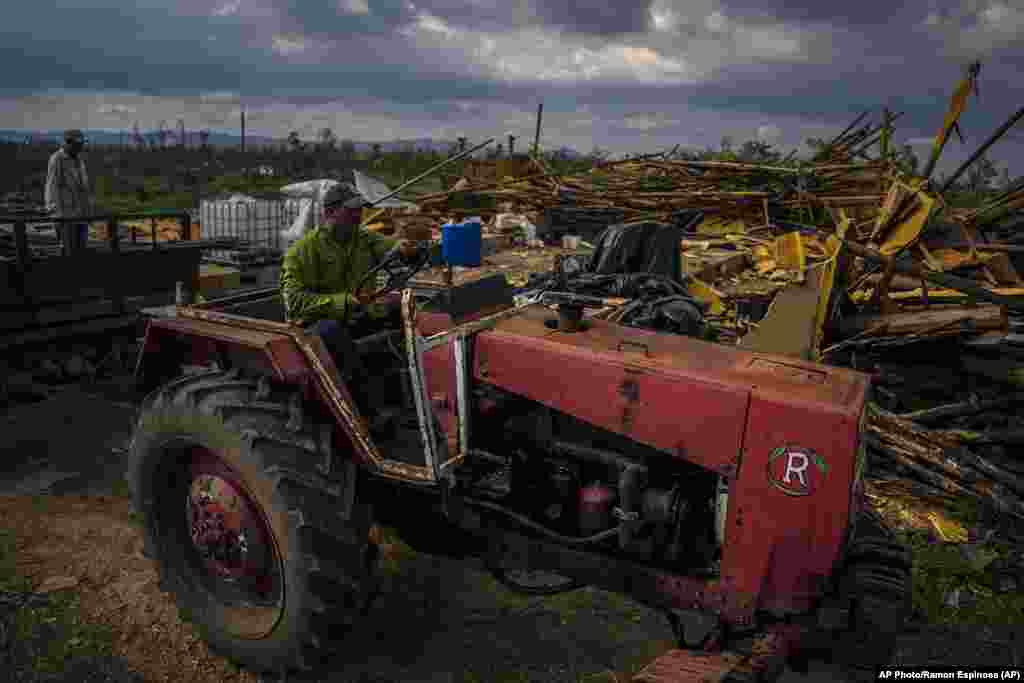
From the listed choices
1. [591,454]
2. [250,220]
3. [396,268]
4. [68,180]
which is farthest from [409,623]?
[250,220]

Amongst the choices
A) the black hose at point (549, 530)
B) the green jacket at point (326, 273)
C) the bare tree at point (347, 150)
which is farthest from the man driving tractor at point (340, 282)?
the bare tree at point (347, 150)

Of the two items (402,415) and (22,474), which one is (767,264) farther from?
(22,474)

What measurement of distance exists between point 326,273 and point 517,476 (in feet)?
4.51

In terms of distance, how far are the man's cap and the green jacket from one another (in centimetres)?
13

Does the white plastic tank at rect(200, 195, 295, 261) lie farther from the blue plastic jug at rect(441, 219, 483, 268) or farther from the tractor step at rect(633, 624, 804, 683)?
the tractor step at rect(633, 624, 804, 683)

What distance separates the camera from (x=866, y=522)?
292cm

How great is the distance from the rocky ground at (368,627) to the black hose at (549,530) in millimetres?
704

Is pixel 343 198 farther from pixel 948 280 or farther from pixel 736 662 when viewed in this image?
pixel 948 280

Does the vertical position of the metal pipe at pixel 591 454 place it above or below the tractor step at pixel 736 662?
above

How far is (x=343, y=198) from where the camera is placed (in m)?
3.73

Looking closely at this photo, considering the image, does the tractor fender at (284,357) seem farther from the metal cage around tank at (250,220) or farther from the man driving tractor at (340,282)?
the metal cage around tank at (250,220)

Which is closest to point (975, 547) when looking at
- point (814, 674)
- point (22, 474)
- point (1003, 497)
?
point (1003, 497)

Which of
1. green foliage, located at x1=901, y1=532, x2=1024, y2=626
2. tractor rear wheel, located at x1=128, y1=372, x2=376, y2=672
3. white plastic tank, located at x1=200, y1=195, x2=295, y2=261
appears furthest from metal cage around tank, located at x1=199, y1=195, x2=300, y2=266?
green foliage, located at x1=901, y1=532, x2=1024, y2=626

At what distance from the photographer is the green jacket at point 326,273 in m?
3.39
